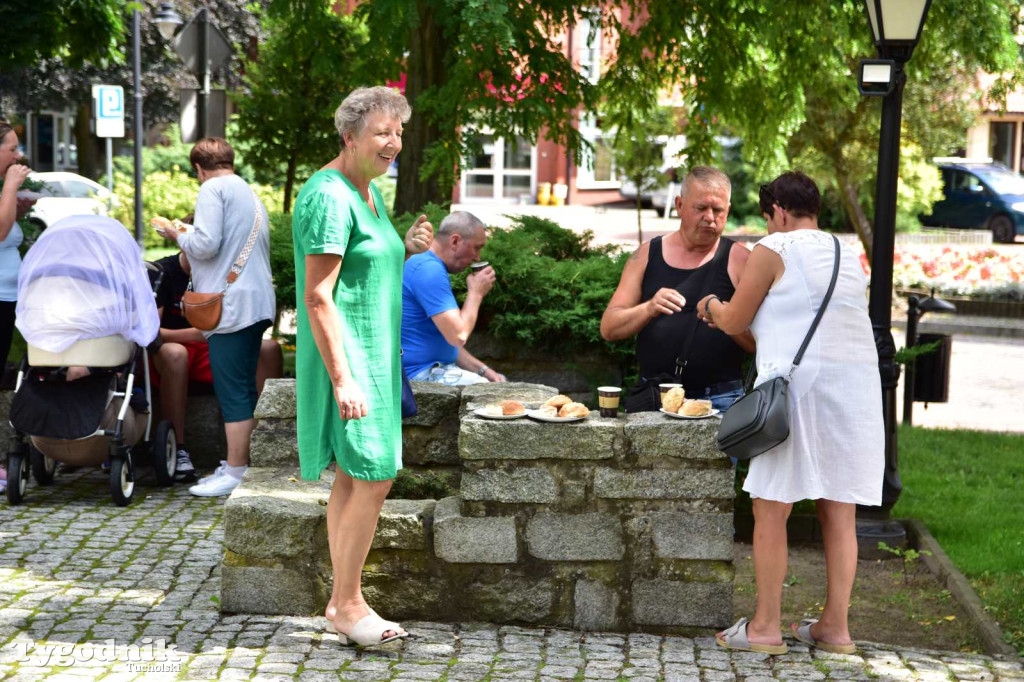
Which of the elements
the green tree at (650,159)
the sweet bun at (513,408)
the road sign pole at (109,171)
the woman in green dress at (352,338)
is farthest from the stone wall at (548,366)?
the road sign pole at (109,171)

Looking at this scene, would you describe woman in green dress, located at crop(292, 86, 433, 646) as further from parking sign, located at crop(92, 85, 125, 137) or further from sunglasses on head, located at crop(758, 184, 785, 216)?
parking sign, located at crop(92, 85, 125, 137)

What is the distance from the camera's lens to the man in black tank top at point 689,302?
530 centimetres

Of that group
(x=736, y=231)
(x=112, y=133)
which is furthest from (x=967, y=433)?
(x=736, y=231)

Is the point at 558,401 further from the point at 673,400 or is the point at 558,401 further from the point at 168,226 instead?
the point at 168,226

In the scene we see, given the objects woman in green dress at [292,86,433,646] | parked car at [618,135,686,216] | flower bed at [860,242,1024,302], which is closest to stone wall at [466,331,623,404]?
woman in green dress at [292,86,433,646]

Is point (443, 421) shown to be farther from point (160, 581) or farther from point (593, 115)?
point (593, 115)

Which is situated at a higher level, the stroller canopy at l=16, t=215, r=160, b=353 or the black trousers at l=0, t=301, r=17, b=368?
the stroller canopy at l=16, t=215, r=160, b=353

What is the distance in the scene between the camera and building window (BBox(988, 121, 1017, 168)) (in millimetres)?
43562

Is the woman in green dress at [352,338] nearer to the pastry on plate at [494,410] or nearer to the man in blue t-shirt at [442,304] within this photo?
the pastry on plate at [494,410]

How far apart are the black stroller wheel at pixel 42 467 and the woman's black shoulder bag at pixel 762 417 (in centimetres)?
415

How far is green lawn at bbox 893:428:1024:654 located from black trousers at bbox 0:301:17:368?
16.7 feet

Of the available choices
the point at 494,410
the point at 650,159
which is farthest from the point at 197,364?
the point at 650,159

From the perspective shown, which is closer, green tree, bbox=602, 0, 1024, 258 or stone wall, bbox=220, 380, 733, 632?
stone wall, bbox=220, 380, 733, 632

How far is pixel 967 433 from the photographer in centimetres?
1023
